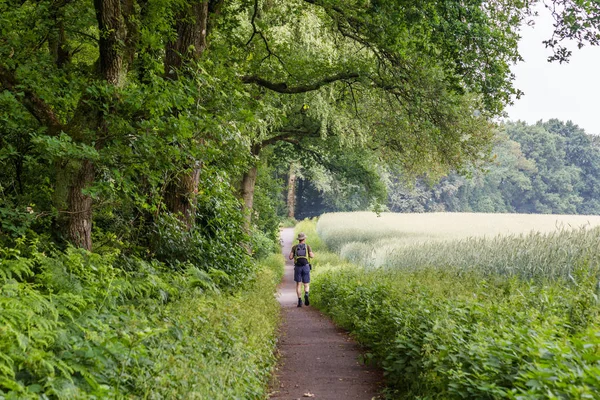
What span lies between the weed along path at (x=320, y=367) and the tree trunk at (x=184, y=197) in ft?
9.32

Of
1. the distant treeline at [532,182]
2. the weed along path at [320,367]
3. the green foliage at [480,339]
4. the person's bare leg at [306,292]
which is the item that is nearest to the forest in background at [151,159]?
the weed along path at [320,367]

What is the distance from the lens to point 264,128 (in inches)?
727

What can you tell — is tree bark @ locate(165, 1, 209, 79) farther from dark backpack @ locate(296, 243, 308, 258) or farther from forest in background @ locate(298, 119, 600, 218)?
forest in background @ locate(298, 119, 600, 218)

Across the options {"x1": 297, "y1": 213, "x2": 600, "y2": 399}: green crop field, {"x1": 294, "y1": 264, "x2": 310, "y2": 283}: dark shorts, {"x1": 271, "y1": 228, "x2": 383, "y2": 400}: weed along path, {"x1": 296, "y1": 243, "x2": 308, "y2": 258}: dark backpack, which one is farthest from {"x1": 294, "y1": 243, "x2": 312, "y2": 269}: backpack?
{"x1": 271, "y1": 228, "x2": 383, "y2": 400}: weed along path

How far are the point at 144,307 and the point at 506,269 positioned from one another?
7280mm

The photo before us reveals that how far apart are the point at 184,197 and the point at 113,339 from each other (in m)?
6.98

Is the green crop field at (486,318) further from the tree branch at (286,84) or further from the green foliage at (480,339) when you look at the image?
the tree branch at (286,84)

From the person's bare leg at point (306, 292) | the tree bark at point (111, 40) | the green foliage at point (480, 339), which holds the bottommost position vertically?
the person's bare leg at point (306, 292)

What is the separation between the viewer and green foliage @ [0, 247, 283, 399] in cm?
405

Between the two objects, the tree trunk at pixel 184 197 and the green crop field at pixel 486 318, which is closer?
the green crop field at pixel 486 318

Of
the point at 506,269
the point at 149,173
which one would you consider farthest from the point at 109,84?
the point at 506,269

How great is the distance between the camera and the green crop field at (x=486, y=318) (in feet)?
15.0

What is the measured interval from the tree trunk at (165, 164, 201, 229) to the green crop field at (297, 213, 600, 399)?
3.54m

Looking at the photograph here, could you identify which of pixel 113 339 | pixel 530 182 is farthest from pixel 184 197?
pixel 530 182
